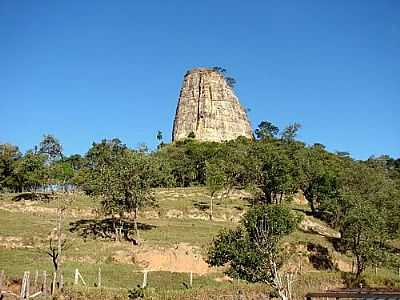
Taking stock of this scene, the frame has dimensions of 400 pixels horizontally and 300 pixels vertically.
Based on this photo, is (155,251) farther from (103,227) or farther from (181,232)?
(103,227)

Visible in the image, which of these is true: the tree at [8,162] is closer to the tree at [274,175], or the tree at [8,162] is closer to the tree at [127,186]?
the tree at [127,186]

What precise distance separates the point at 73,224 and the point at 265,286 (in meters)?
27.1

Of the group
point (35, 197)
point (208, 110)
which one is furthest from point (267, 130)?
point (35, 197)

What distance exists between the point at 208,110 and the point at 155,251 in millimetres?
111164

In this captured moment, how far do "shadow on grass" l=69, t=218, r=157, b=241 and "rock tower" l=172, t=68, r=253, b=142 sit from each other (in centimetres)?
9561

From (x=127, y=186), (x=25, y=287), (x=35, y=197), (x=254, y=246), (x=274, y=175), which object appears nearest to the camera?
(x=25, y=287)

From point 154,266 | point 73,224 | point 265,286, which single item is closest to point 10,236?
point 73,224

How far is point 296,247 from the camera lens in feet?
163

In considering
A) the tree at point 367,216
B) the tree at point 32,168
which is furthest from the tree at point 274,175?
the tree at point 32,168

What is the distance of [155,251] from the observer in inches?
1695

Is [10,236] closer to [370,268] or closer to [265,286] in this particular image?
[265,286]

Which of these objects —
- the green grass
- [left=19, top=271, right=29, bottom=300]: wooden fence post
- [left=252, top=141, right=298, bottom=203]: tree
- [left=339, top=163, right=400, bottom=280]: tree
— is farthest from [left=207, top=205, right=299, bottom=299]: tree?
[left=252, top=141, right=298, bottom=203]: tree

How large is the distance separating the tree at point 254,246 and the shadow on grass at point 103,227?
14325 mm

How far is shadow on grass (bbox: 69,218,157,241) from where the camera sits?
48.1 m
